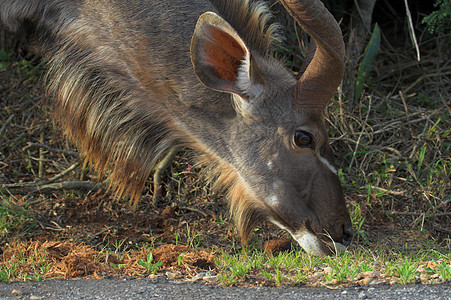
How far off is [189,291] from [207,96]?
1.50m

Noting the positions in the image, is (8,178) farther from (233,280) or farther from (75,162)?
(233,280)

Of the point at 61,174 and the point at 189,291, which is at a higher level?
the point at 189,291

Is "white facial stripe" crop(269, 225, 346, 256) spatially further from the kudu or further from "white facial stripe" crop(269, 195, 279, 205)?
"white facial stripe" crop(269, 195, 279, 205)

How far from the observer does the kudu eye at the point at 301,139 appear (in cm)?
413

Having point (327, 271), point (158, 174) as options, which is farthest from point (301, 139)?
point (158, 174)

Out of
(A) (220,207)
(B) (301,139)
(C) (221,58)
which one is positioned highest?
(C) (221,58)

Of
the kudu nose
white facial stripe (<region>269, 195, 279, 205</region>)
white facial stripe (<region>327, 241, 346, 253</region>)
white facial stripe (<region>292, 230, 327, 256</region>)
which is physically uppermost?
white facial stripe (<region>269, 195, 279, 205</region>)

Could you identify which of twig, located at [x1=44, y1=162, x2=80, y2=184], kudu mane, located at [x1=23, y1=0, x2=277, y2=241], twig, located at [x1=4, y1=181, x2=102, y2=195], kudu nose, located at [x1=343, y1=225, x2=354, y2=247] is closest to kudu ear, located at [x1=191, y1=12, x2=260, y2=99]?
kudu mane, located at [x1=23, y1=0, x2=277, y2=241]

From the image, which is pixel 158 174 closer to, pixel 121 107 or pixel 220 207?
pixel 220 207

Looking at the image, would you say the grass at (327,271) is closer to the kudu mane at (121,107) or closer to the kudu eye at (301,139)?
the kudu mane at (121,107)

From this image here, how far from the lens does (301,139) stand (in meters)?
4.14

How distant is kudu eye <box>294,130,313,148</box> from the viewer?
4.13 metres

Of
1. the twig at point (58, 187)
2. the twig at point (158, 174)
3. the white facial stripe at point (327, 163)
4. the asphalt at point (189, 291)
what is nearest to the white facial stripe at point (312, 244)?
the white facial stripe at point (327, 163)

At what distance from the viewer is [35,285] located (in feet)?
11.2
